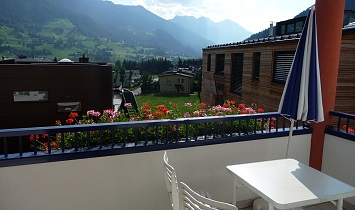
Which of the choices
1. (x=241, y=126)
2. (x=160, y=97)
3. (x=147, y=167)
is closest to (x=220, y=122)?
(x=241, y=126)

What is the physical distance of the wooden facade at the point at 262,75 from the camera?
346 inches

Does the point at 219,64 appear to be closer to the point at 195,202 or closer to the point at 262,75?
the point at 262,75

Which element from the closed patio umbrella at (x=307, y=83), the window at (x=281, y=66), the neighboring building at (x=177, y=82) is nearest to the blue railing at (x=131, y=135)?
the closed patio umbrella at (x=307, y=83)

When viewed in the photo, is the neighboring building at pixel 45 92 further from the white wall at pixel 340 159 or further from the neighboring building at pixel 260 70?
the white wall at pixel 340 159

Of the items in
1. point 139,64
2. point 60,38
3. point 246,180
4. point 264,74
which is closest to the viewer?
point 246,180

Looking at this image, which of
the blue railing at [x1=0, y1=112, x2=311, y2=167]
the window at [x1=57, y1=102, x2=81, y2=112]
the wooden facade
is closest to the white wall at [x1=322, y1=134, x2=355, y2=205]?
the blue railing at [x1=0, y1=112, x2=311, y2=167]

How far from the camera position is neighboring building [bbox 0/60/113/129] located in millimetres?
13203

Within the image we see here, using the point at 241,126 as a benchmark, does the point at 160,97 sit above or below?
below

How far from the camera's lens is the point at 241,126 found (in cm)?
385

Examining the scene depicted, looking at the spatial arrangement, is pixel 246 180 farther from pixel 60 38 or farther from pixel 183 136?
pixel 60 38

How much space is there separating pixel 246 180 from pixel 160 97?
211ft

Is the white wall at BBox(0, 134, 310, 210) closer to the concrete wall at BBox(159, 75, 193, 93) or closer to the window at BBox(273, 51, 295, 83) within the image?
the window at BBox(273, 51, 295, 83)

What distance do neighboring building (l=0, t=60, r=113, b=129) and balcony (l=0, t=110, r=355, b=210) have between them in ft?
39.0

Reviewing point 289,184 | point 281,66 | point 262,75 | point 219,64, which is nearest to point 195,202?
point 289,184
